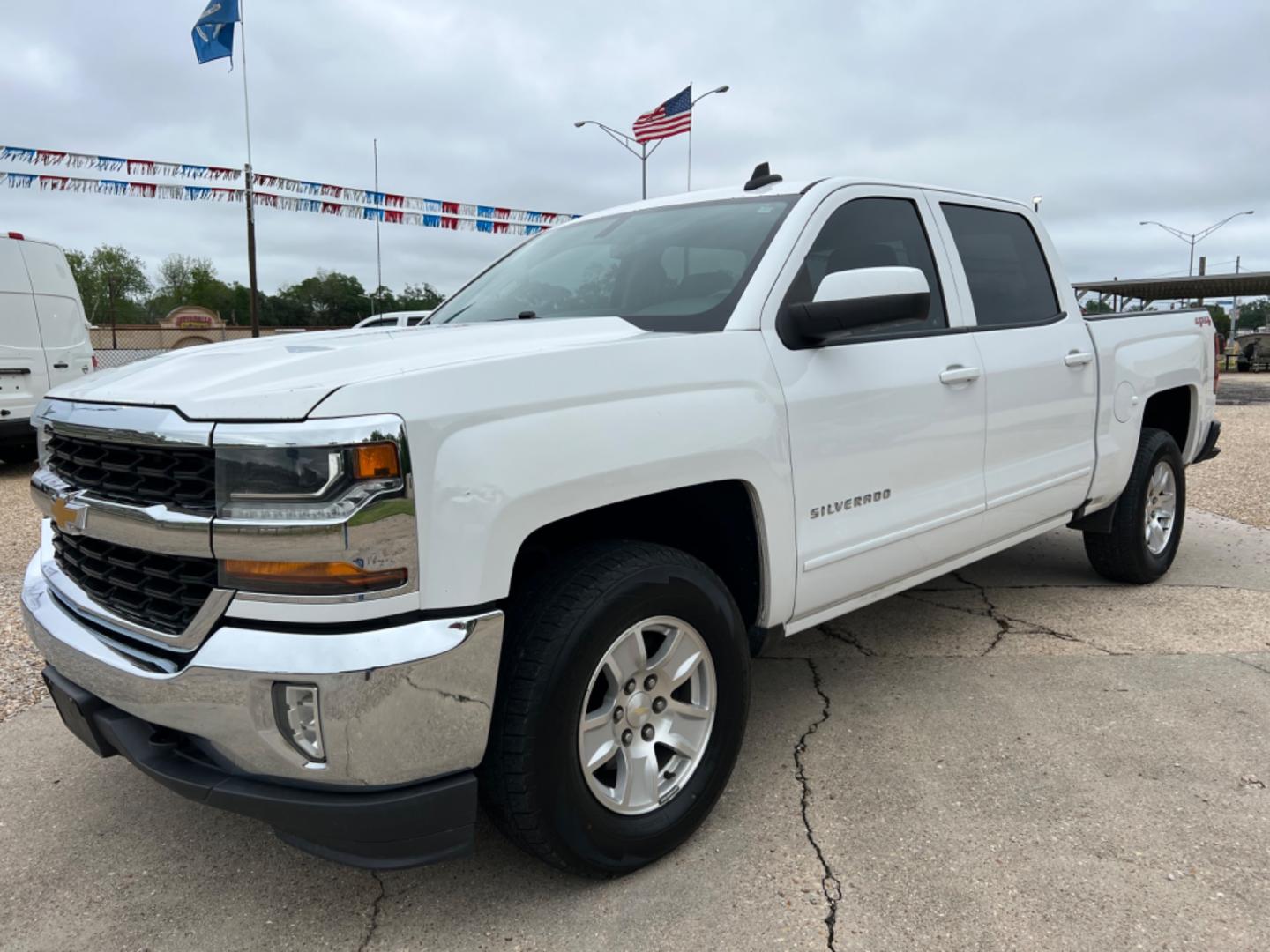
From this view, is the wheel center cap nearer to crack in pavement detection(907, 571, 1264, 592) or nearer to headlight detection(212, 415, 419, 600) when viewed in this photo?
headlight detection(212, 415, 419, 600)

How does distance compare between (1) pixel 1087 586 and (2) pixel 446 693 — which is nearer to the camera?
(2) pixel 446 693

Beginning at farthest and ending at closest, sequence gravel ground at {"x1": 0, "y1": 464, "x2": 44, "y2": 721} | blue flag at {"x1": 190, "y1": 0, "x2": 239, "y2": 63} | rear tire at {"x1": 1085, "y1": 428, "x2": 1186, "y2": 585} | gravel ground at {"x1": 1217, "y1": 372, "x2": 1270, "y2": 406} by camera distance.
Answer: blue flag at {"x1": 190, "y1": 0, "x2": 239, "y2": 63} → gravel ground at {"x1": 1217, "y1": 372, "x2": 1270, "y2": 406} → rear tire at {"x1": 1085, "y1": 428, "x2": 1186, "y2": 585} → gravel ground at {"x1": 0, "y1": 464, "x2": 44, "y2": 721}

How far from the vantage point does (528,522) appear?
6.56 feet

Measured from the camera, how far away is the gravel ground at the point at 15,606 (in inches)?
147

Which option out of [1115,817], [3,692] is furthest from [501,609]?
[3,692]

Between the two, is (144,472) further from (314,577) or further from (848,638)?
(848,638)

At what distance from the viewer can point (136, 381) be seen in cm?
220

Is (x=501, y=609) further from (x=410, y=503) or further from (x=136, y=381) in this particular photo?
(x=136, y=381)

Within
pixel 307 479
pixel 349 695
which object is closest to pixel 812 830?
pixel 349 695

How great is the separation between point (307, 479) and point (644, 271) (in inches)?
64.1

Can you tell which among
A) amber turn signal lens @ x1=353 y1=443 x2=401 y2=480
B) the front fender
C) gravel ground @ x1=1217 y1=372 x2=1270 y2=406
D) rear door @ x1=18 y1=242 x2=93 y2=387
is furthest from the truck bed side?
gravel ground @ x1=1217 y1=372 x2=1270 y2=406

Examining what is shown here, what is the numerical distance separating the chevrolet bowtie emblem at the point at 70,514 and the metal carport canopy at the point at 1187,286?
34940 mm

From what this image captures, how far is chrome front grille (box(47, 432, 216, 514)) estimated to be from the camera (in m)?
1.88

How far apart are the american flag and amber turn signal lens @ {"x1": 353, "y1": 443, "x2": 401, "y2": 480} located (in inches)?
735
